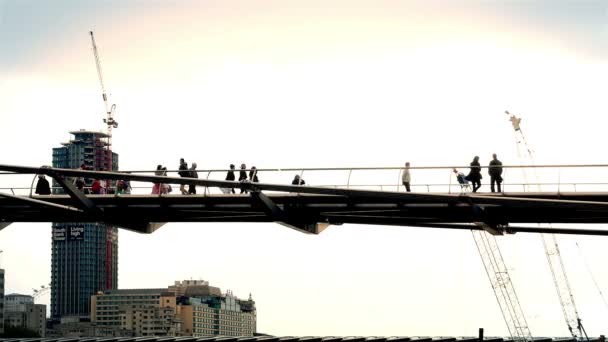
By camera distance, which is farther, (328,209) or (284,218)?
(328,209)

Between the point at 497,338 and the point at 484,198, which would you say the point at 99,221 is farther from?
the point at 497,338

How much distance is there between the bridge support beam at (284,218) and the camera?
64938 mm

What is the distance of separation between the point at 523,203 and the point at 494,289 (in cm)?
13805

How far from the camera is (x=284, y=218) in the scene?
66312mm

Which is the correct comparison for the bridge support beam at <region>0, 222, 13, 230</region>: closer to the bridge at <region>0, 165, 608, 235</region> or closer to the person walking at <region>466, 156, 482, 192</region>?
the bridge at <region>0, 165, 608, 235</region>

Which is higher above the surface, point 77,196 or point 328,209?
point 77,196

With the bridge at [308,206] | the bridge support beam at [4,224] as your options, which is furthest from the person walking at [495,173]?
the bridge support beam at [4,224]

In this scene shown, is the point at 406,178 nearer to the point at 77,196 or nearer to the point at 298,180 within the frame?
the point at 298,180

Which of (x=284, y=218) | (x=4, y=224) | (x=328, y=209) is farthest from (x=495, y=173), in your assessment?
(x=4, y=224)

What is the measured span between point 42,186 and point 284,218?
1269 centimetres

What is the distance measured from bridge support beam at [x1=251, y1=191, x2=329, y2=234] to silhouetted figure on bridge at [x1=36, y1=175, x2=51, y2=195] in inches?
→ 464

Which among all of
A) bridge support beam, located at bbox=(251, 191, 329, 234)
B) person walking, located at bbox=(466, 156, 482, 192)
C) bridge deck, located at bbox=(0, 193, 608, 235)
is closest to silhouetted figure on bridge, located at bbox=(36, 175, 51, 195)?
bridge deck, located at bbox=(0, 193, 608, 235)

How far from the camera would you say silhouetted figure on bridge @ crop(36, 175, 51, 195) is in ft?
237

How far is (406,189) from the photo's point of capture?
2628 inches
